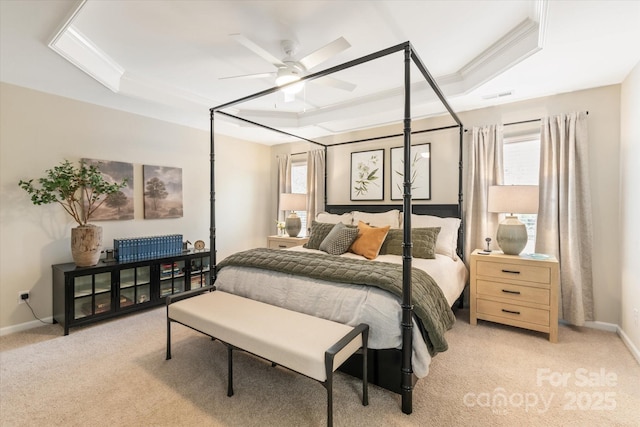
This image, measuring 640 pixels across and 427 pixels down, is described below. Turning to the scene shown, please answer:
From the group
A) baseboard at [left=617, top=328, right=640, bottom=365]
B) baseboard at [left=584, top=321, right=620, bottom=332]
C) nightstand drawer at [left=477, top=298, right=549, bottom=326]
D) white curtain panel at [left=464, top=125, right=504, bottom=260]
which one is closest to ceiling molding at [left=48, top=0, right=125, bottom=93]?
white curtain panel at [left=464, top=125, right=504, bottom=260]

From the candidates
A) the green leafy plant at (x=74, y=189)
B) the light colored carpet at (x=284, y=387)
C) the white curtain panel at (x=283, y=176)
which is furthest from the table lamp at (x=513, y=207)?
the green leafy plant at (x=74, y=189)

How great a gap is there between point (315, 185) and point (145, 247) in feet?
8.59

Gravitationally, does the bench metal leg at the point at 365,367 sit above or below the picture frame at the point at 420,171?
below

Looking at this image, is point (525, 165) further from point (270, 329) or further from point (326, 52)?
point (270, 329)

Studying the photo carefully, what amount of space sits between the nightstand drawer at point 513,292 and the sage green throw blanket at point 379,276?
37.5 inches

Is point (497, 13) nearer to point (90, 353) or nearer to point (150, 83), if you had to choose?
point (150, 83)

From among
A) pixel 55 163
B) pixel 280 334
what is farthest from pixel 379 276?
pixel 55 163

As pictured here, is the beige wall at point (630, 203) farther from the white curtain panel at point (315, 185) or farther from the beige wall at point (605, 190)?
the white curtain panel at point (315, 185)

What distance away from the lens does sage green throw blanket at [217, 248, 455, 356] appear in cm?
183

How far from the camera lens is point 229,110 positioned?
409 cm

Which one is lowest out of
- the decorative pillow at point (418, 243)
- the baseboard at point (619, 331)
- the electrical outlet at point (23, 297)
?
the baseboard at point (619, 331)

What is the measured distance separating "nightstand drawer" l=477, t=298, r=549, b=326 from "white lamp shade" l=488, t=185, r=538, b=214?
947mm

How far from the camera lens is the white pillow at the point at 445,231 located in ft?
10.4

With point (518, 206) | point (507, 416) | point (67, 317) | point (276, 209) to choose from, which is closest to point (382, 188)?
point (518, 206)
